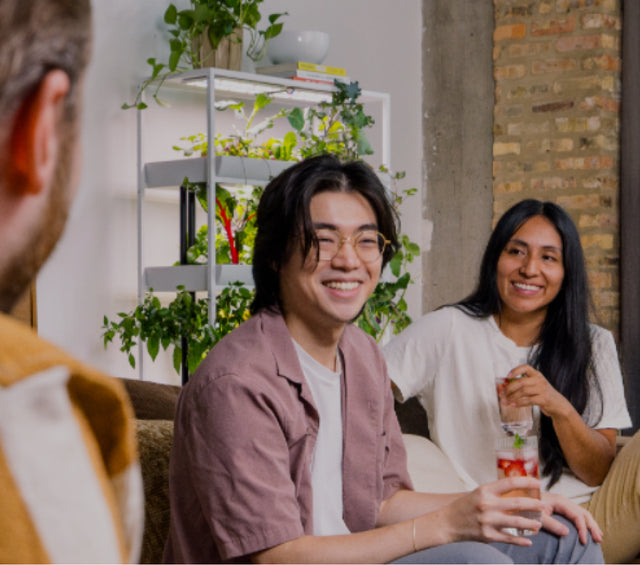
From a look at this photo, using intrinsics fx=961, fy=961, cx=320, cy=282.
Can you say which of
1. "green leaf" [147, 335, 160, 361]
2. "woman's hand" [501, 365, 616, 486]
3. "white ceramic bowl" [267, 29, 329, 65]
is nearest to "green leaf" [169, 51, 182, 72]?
"white ceramic bowl" [267, 29, 329, 65]

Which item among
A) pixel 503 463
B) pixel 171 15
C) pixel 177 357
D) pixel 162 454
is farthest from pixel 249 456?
pixel 171 15

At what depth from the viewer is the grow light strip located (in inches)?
138

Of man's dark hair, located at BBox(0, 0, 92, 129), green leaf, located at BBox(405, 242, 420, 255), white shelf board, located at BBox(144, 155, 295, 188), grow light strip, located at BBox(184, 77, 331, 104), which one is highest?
grow light strip, located at BBox(184, 77, 331, 104)

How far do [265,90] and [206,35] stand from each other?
Answer: 0.30 meters

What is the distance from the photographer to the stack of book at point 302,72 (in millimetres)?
3635

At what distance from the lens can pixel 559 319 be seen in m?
2.47

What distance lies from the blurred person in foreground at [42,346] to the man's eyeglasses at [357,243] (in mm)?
1345

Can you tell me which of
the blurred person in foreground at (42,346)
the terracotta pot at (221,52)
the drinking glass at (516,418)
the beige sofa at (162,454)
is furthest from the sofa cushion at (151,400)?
the terracotta pot at (221,52)

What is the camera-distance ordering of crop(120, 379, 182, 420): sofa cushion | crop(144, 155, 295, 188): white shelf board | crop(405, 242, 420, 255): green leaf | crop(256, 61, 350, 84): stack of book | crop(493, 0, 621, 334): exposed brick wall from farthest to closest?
crop(493, 0, 621, 334): exposed brick wall → crop(405, 242, 420, 255): green leaf → crop(256, 61, 350, 84): stack of book → crop(144, 155, 295, 188): white shelf board → crop(120, 379, 182, 420): sofa cushion

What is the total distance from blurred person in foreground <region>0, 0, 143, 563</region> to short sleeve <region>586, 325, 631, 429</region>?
2.26 meters

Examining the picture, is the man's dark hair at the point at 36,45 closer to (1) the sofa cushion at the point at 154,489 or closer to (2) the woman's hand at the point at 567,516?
(1) the sofa cushion at the point at 154,489

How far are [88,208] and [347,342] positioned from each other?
197cm

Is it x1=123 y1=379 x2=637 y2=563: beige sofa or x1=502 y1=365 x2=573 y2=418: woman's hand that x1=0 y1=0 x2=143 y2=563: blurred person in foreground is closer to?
x1=123 y1=379 x2=637 y2=563: beige sofa

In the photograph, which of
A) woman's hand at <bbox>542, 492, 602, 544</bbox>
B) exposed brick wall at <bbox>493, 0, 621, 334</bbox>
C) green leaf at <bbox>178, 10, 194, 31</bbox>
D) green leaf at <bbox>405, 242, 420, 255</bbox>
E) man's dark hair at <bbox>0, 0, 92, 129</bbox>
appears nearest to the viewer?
man's dark hair at <bbox>0, 0, 92, 129</bbox>
